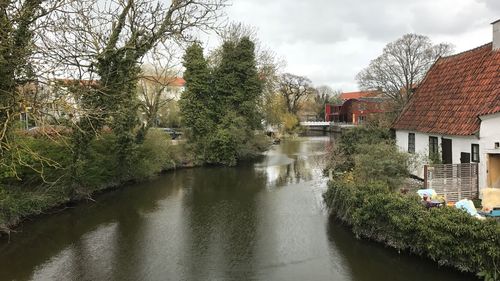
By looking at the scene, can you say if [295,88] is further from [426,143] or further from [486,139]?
[486,139]

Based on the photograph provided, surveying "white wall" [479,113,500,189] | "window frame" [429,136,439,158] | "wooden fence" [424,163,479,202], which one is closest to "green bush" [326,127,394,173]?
"window frame" [429,136,439,158]

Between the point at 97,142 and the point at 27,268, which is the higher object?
the point at 97,142

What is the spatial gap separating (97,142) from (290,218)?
1320cm

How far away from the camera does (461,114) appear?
666 inches

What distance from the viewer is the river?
11.4m

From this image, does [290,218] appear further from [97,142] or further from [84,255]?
[97,142]

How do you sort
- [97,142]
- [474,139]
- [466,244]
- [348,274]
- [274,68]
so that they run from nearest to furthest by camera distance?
1. [466,244]
2. [348,274]
3. [474,139]
4. [97,142]
5. [274,68]

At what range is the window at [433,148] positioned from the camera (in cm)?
1785

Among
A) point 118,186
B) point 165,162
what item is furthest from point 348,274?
point 165,162

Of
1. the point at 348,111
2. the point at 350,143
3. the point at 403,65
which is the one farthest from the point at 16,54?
the point at 348,111

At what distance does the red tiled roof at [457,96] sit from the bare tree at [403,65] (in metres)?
17.6

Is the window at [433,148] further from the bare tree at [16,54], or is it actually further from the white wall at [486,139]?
the bare tree at [16,54]

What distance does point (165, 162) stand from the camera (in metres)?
30.0

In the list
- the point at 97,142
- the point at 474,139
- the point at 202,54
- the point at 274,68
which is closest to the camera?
the point at 474,139
